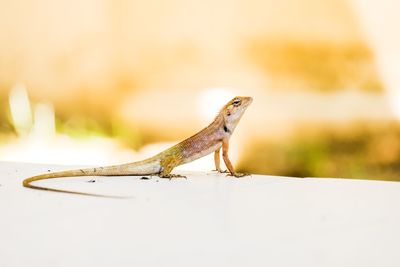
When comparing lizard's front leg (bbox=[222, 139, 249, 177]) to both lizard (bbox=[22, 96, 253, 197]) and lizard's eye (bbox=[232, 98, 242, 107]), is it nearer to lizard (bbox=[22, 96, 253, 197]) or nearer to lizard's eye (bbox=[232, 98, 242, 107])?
lizard (bbox=[22, 96, 253, 197])

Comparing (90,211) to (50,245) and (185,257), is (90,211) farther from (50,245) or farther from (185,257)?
(185,257)

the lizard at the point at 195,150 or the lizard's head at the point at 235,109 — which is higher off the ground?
the lizard's head at the point at 235,109

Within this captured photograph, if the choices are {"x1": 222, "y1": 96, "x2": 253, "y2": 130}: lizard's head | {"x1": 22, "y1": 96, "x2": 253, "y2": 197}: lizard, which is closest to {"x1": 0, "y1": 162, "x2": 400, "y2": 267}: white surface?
{"x1": 22, "y1": 96, "x2": 253, "y2": 197}: lizard

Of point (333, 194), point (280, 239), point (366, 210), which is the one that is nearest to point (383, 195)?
point (333, 194)

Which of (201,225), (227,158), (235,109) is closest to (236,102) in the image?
(235,109)

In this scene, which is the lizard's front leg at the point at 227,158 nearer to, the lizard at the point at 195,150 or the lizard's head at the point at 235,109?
the lizard at the point at 195,150

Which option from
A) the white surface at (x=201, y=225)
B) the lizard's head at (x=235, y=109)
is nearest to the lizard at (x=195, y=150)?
the lizard's head at (x=235, y=109)

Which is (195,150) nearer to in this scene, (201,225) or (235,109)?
(235,109)
